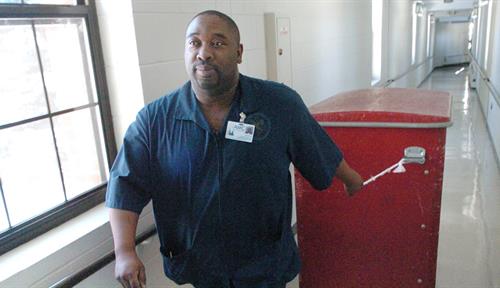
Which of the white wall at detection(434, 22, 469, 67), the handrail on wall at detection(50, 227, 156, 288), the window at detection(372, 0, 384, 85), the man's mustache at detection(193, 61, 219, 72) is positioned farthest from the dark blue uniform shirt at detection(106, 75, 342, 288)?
the white wall at detection(434, 22, 469, 67)

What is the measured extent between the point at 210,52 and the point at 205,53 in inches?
0.6

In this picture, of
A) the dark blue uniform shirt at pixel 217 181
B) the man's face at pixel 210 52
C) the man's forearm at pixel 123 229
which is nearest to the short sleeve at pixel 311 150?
the dark blue uniform shirt at pixel 217 181

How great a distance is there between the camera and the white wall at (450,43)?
20.8 metres

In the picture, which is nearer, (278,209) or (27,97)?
(278,209)

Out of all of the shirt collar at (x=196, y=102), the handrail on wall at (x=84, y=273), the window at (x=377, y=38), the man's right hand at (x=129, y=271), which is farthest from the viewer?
the window at (x=377, y=38)

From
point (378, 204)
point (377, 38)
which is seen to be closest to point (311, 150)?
point (378, 204)

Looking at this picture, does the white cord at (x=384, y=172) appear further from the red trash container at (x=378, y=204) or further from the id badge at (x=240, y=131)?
the id badge at (x=240, y=131)

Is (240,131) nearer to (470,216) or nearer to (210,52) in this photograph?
(210,52)

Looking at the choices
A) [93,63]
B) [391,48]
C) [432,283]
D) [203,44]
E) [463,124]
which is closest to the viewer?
[203,44]

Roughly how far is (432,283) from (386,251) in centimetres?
25

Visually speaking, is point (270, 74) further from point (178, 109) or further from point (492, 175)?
point (492, 175)

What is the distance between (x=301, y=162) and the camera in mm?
1401

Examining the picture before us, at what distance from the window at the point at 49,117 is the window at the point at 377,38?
5.42 metres

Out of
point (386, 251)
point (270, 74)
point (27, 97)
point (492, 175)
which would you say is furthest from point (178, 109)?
point (492, 175)
